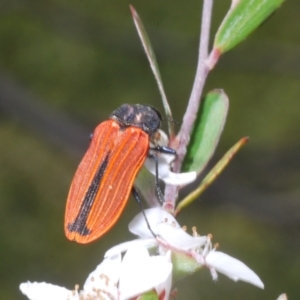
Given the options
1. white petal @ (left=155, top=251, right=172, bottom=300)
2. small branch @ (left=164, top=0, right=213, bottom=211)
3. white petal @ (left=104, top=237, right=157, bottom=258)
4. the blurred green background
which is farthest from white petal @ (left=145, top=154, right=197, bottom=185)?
the blurred green background

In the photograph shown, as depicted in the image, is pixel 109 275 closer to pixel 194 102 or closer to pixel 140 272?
pixel 140 272

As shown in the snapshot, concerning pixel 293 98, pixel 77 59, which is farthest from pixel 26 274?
pixel 293 98

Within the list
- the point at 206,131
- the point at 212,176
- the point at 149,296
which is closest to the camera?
the point at 149,296

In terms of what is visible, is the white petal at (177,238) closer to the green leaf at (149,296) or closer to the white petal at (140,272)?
the white petal at (140,272)

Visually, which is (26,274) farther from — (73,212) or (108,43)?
(73,212)

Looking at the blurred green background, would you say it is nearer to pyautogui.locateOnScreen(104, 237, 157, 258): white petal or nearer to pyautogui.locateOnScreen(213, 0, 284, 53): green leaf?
pyautogui.locateOnScreen(213, 0, 284, 53): green leaf

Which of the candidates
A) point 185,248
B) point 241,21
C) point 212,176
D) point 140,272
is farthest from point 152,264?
point 241,21
